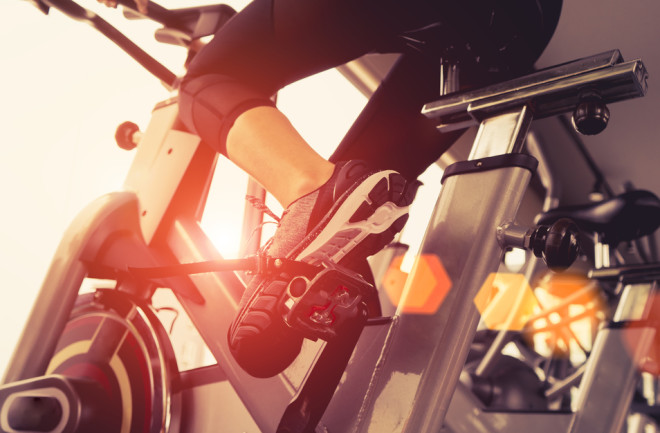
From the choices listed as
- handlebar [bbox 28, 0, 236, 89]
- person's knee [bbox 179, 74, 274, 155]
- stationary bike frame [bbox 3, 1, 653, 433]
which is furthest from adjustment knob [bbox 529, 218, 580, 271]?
handlebar [bbox 28, 0, 236, 89]

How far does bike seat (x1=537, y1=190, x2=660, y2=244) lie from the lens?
1.41 meters

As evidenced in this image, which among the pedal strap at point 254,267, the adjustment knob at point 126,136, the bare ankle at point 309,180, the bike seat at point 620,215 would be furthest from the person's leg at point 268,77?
the bike seat at point 620,215

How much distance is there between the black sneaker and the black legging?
0.76ft

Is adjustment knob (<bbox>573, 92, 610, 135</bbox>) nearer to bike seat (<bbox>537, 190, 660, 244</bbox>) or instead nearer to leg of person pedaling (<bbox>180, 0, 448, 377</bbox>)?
leg of person pedaling (<bbox>180, 0, 448, 377</bbox>)

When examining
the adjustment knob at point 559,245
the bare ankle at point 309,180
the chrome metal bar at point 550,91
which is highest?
the chrome metal bar at point 550,91

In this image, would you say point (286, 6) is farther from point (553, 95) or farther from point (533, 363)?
point (533, 363)

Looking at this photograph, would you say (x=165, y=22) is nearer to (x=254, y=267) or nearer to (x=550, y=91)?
(x=254, y=267)

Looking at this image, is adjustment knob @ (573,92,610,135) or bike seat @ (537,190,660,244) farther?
bike seat @ (537,190,660,244)

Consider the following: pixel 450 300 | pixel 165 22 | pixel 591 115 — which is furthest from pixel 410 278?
pixel 165 22

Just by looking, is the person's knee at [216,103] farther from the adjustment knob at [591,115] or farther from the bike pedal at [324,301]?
the adjustment knob at [591,115]

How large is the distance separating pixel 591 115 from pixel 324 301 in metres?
0.39

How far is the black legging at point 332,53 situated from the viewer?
743 millimetres

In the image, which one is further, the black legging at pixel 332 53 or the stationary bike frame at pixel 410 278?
the black legging at pixel 332 53

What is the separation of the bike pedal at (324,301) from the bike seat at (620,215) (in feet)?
3.01
